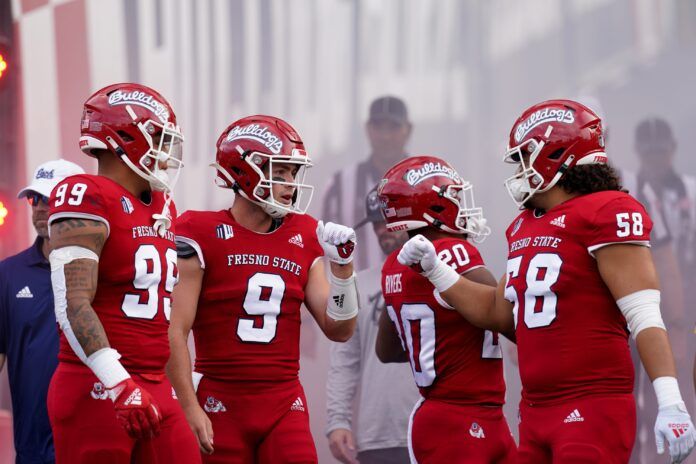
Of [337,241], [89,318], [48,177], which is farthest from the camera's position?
[48,177]

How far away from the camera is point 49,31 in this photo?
6.35 metres

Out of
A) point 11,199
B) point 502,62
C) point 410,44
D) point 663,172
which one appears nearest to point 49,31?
point 11,199

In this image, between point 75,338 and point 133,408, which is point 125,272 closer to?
point 75,338

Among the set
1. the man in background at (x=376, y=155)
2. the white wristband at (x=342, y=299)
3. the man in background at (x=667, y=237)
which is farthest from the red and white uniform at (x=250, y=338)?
the man in background at (x=667, y=237)

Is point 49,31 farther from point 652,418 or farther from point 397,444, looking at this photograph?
point 652,418

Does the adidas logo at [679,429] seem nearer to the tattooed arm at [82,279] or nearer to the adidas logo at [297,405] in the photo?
the adidas logo at [297,405]

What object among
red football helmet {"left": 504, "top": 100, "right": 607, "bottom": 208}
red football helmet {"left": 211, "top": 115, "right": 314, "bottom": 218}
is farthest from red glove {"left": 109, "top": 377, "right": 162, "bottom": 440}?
red football helmet {"left": 504, "top": 100, "right": 607, "bottom": 208}

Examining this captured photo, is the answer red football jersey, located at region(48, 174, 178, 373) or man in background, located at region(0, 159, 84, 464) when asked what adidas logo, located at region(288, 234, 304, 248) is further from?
man in background, located at region(0, 159, 84, 464)

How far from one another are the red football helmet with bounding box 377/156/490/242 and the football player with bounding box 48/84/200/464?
0.94m

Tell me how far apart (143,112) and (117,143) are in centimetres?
14


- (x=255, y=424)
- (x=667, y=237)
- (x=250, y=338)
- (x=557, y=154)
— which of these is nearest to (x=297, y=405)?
(x=255, y=424)

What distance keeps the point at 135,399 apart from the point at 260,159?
118 cm

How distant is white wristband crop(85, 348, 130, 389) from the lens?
134 inches

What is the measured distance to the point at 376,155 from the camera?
238 inches
